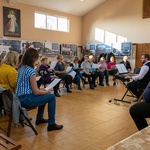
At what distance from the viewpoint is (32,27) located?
8.35 metres

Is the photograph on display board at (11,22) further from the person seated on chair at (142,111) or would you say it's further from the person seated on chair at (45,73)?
the person seated on chair at (142,111)

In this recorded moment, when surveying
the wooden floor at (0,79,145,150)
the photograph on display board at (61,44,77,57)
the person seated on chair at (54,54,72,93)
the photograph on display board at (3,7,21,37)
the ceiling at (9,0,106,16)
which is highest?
the ceiling at (9,0,106,16)

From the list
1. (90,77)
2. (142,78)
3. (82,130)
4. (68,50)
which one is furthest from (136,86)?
(68,50)

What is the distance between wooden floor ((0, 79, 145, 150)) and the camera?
2232 millimetres

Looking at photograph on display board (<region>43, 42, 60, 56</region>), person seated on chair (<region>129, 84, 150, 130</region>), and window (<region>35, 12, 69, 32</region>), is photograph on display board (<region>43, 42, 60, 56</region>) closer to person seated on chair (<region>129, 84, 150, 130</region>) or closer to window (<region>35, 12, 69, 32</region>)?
window (<region>35, 12, 69, 32</region>)

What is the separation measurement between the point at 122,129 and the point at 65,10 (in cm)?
789

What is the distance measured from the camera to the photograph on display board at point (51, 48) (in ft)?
28.5

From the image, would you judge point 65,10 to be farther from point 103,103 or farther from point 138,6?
point 103,103

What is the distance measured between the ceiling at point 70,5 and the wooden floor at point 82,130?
593cm

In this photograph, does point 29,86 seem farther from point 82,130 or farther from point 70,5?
point 70,5

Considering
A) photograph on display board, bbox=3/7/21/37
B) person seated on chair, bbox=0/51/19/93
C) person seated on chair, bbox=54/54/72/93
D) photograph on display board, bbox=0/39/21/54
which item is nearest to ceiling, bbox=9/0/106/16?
photograph on display board, bbox=3/7/21/37

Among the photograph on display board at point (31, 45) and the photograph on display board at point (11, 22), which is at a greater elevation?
the photograph on display board at point (11, 22)

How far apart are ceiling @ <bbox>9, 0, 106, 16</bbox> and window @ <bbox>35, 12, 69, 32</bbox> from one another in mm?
439

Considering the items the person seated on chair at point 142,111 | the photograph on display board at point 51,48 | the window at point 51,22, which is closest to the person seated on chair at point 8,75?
the person seated on chair at point 142,111
